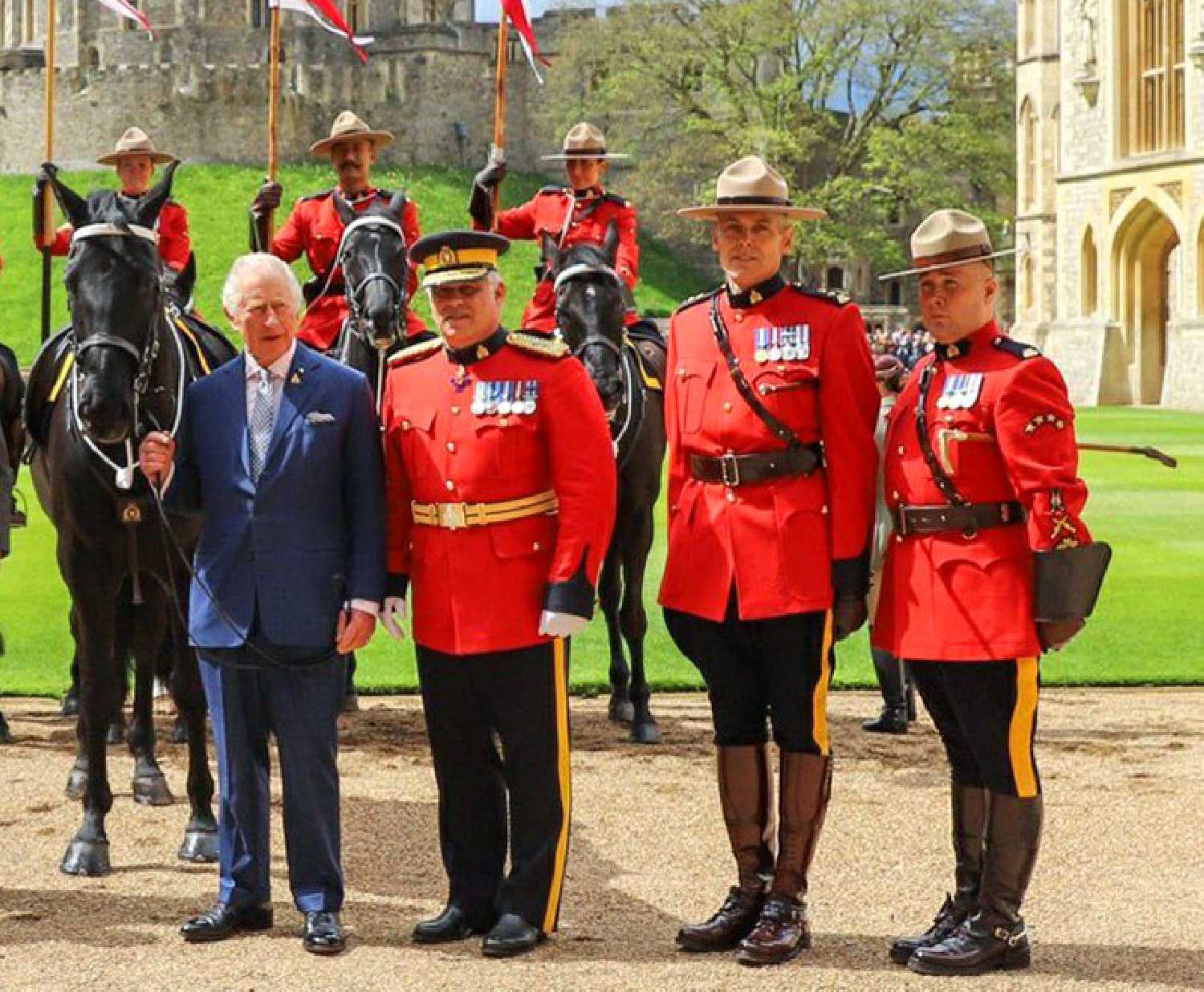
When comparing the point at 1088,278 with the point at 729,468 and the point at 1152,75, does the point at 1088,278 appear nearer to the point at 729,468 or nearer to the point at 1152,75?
the point at 1152,75

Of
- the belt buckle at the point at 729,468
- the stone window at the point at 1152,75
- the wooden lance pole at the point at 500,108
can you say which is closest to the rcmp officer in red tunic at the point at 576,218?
the wooden lance pole at the point at 500,108

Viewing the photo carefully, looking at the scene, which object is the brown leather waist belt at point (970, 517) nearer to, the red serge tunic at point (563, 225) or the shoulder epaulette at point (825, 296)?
the shoulder epaulette at point (825, 296)

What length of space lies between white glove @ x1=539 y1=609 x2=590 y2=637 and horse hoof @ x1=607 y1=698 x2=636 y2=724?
4.46 meters

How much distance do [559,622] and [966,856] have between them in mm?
1336

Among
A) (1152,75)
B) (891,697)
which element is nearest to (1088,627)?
(891,697)

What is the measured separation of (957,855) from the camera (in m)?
6.26

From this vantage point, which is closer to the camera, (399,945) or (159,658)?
(399,945)

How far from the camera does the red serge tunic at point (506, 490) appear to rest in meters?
6.18

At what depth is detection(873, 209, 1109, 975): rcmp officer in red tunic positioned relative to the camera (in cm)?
592

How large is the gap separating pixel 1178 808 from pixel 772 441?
9.91ft

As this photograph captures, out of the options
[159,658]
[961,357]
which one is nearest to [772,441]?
[961,357]

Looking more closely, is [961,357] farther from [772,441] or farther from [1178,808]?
[1178,808]

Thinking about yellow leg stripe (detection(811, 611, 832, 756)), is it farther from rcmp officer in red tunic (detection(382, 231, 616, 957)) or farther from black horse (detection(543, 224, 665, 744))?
black horse (detection(543, 224, 665, 744))

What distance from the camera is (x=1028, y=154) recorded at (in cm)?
5078
